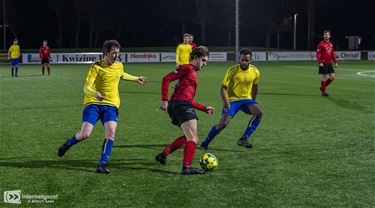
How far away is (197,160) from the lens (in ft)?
28.5

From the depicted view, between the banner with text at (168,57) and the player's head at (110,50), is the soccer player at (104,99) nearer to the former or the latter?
the player's head at (110,50)

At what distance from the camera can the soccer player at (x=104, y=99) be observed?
782cm

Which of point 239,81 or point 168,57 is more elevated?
point 168,57

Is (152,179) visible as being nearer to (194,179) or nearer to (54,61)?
(194,179)

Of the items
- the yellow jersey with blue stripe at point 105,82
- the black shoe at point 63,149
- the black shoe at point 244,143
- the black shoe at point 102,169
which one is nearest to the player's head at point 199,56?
the yellow jersey with blue stripe at point 105,82

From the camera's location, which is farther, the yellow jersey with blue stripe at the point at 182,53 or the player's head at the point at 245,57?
the yellow jersey with blue stripe at the point at 182,53

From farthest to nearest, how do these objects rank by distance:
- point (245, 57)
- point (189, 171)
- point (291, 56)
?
point (291, 56), point (245, 57), point (189, 171)

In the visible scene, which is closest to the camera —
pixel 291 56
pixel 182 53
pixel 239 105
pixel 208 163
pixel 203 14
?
pixel 208 163

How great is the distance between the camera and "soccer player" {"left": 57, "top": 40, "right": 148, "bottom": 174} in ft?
25.6

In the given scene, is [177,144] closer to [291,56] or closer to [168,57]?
[168,57]

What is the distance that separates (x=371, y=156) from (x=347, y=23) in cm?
Result: 6909

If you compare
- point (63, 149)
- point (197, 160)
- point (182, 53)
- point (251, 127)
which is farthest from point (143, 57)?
point (63, 149)

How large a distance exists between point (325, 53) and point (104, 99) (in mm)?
13048

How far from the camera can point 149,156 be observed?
354 inches
